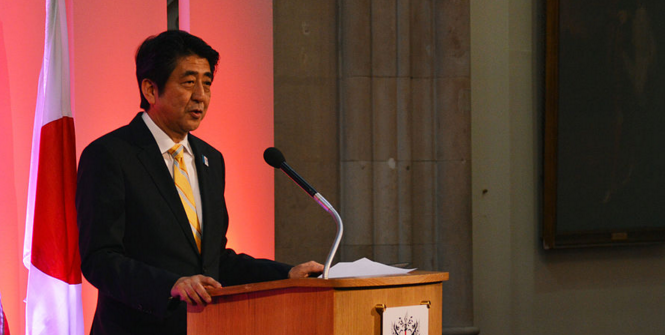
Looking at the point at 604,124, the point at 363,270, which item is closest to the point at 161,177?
the point at 363,270

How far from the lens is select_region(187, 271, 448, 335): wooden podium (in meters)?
1.57

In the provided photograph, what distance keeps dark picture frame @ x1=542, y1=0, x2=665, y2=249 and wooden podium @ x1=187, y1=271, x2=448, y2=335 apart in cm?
306

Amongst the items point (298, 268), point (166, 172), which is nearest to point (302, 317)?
point (298, 268)

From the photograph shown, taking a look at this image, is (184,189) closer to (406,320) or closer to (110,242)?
(110,242)

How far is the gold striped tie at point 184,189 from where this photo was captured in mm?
2170

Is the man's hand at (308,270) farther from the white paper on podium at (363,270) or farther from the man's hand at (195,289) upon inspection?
the man's hand at (195,289)

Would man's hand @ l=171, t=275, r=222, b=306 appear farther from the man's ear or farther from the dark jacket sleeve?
the man's ear

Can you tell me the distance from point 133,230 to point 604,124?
3.57 m

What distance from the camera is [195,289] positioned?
1743mm

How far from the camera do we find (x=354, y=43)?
159 inches

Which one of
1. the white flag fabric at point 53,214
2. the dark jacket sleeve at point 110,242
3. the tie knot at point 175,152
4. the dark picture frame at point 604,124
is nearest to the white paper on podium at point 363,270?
the dark jacket sleeve at point 110,242

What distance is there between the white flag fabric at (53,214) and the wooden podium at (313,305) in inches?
69.2

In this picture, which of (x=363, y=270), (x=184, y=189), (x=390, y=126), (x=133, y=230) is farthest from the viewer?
(x=390, y=126)

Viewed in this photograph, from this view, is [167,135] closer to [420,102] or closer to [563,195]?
[420,102]
